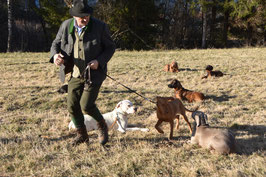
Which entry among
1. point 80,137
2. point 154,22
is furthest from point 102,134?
point 154,22

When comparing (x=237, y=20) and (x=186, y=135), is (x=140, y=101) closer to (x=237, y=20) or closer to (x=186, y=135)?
(x=186, y=135)

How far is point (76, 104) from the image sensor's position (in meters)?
3.72

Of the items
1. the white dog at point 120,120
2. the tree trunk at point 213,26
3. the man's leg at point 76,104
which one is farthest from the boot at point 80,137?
the tree trunk at point 213,26

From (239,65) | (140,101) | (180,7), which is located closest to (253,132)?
(140,101)

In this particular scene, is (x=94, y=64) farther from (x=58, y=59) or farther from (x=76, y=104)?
(x=76, y=104)

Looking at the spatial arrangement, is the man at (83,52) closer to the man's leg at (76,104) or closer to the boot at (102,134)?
the man's leg at (76,104)

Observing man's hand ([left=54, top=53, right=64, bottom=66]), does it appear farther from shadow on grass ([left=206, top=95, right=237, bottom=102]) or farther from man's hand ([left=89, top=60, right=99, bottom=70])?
shadow on grass ([left=206, top=95, right=237, bottom=102])

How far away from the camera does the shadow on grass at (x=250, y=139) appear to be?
3707mm

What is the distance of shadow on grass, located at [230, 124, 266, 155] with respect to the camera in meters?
3.71

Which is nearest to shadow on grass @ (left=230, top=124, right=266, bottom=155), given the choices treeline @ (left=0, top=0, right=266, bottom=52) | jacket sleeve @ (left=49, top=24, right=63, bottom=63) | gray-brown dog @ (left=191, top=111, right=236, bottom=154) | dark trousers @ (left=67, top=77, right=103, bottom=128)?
→ gray-brown dog @ (left=191, top=111, right=236, bottom=154)

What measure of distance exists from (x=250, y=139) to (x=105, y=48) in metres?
2.87

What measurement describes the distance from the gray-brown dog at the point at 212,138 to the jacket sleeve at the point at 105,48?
1.74 metres

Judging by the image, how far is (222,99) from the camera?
6695 mm

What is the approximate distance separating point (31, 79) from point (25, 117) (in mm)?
4167
